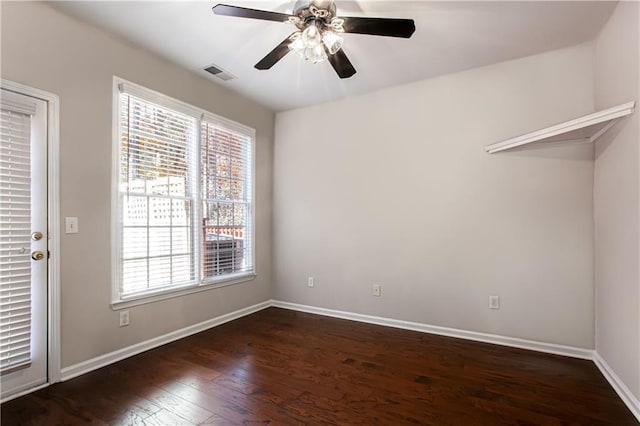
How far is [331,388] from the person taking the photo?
2.23 metres

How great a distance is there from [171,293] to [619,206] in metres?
3.83

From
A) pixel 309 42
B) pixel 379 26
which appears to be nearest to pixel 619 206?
pixel 379 26

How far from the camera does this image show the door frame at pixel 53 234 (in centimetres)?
223

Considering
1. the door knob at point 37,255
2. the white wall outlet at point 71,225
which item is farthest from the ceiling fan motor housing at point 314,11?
the door knob at point 37,255

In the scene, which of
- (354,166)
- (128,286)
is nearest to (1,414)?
(128,286)

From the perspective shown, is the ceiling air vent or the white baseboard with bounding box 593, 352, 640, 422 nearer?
the white baseboard with bounding box 593, 352, 640, 422

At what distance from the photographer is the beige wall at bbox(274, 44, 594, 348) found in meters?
2.78

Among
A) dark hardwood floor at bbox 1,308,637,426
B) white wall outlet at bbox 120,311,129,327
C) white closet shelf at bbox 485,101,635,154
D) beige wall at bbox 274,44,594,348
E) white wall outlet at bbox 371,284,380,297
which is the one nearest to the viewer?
dark hardwood floor at bbox 1,308,637,426

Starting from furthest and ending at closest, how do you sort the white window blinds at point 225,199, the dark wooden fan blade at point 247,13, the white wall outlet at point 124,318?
the white window blinds at point 225,199, the white wall outlet at point 124,318, the dark wooden fan blade at point 247,13

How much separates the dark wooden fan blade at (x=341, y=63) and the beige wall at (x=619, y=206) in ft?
6.05

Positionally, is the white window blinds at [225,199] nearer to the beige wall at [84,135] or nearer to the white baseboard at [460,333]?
the beige wall at [84,135]

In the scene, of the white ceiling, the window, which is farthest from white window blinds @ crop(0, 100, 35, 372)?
the white ceiling

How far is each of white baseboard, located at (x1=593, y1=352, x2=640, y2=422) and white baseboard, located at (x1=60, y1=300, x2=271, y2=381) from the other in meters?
3.52

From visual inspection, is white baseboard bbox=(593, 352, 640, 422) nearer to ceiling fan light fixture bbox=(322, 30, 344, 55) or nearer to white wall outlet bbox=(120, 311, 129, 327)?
ceiling fan light fixture bbox=(322, 30, 344, 55)
